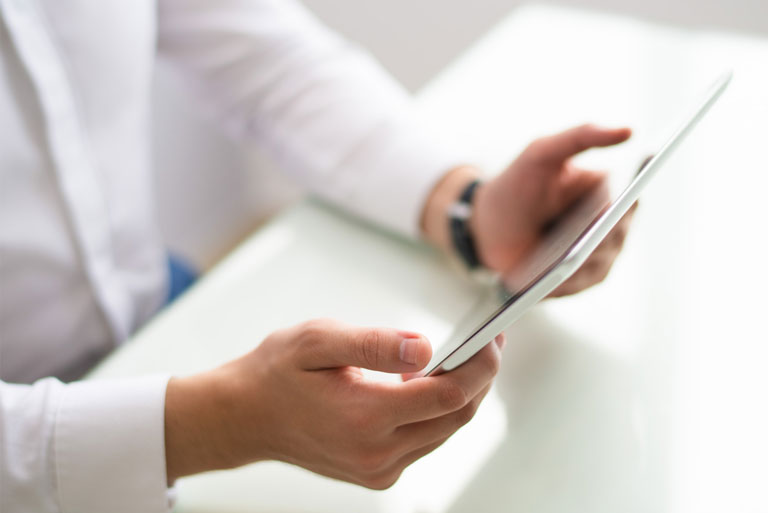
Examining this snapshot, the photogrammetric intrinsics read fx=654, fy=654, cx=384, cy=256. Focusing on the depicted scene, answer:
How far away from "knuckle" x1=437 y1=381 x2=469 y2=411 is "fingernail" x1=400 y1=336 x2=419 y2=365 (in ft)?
0.07

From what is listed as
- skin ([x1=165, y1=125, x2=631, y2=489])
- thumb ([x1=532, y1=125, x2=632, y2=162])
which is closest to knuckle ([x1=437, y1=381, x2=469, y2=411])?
skin ([x1=165, y1=125, x2=631, y2=489])

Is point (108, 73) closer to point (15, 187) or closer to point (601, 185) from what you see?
point (15, 187)

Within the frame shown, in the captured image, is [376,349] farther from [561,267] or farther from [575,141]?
[575,141]

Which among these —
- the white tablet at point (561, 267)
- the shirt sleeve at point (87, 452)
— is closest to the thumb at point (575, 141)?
the white tablet at point (561, 267)

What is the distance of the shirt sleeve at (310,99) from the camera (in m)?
0.66

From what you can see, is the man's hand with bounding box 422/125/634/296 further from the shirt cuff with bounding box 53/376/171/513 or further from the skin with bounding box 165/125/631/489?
the shirt cuff with bounding box 53/376/171/513

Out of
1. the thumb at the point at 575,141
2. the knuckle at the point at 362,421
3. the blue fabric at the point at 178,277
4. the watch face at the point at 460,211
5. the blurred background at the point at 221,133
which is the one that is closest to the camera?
the knuckle at the point at 362,421

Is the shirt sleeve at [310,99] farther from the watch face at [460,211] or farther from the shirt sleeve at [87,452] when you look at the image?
the shirt sleeve at [87,452]

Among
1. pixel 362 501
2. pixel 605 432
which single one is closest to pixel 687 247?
pixel 605 432

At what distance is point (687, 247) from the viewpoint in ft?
1.92

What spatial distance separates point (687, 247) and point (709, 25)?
98 centimetres

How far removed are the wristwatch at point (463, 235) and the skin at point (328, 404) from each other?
129 mm

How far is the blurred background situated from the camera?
1438 millimetres

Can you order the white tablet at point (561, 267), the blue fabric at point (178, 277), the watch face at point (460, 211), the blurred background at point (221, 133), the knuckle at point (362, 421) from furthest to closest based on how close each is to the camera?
the blurred background at point (221, 133)
the blue fabric at point (178, 277)
the watch face at point (460, 211)
the knuckle at point (362, 421)
the white tablet at point (561, 267)
